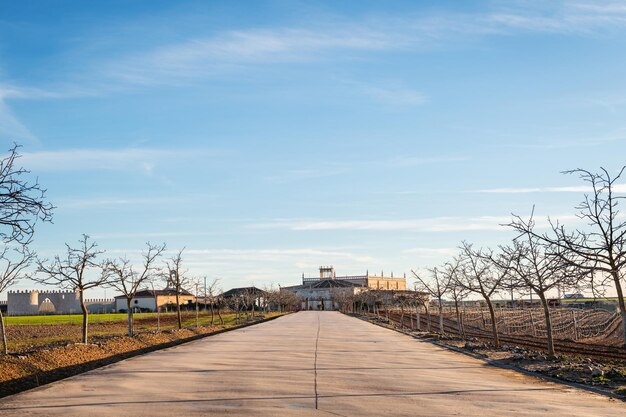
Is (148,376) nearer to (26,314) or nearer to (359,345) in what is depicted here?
(359,345)

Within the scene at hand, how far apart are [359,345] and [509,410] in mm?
18261

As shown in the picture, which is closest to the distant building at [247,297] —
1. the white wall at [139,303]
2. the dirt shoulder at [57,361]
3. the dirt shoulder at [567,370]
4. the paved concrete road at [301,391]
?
the white wall at [139,303]

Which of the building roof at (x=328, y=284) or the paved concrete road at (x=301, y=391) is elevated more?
the building roof at (x=328, y=284)

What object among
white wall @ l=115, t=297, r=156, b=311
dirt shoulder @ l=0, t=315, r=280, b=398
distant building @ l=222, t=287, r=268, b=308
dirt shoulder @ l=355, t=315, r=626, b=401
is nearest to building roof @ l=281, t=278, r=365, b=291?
distant building @ l=222, t=287, r=268, b=308

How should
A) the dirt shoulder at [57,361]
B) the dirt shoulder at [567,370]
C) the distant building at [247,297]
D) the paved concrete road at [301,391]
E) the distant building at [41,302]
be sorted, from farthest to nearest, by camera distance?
1. the distant building at [41,302]
2. the distant building at [247,297]
3. the dirt shoulder at [57,361]
4. the dirt shoulder at [567,370]
5. the paved concrete road at [301,391]

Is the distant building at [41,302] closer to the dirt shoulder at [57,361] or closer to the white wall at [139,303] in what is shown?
the white wall at [139,303]

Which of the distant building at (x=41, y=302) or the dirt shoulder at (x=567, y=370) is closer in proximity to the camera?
the dirt shoulder at (x=567, y=370)

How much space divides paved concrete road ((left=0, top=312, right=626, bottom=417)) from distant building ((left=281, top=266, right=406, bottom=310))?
408 feet

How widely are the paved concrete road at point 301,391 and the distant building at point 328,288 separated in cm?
12436

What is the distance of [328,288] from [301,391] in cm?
14771

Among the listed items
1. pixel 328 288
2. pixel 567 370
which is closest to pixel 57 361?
pixel 567 370

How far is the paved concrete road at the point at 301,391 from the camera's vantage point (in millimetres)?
11984

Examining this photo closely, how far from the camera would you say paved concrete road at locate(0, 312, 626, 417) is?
472 inches

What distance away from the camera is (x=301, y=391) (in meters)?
14.2
